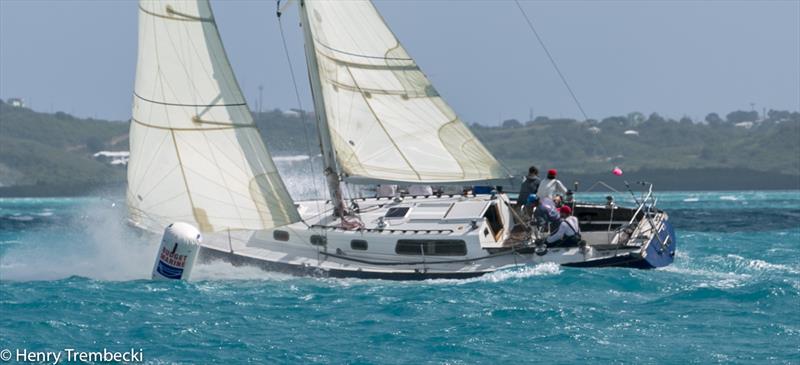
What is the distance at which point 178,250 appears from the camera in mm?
21734

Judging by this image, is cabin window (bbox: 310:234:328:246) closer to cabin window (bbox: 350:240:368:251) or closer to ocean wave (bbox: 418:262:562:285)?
cabin window (bbox: 350:240:368:251)

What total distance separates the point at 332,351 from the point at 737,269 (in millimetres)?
11386

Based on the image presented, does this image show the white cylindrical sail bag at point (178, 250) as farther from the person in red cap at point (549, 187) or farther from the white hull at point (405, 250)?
the person in red cap at point (549, 187)

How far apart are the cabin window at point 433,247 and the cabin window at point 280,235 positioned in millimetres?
→ 2364

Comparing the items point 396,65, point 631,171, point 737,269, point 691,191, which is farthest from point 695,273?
point 631,171

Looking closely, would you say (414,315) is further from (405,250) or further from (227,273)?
(227,273)

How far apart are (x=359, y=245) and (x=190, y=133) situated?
11.8ft

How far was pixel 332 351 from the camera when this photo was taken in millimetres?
15625

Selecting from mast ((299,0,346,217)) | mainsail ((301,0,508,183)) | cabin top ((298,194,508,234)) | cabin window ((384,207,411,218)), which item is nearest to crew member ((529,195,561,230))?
cabin top ((298,194,508,234))

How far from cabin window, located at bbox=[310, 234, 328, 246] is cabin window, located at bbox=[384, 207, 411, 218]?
135 cm

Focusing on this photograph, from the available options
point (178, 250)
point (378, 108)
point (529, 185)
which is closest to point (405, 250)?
point (529, 185)

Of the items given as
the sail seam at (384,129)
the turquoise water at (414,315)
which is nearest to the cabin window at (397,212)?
the sail seam at (384,129)

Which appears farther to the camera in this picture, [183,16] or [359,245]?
[359,245]

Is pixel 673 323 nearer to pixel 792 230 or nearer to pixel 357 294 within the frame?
pixel 357 294
